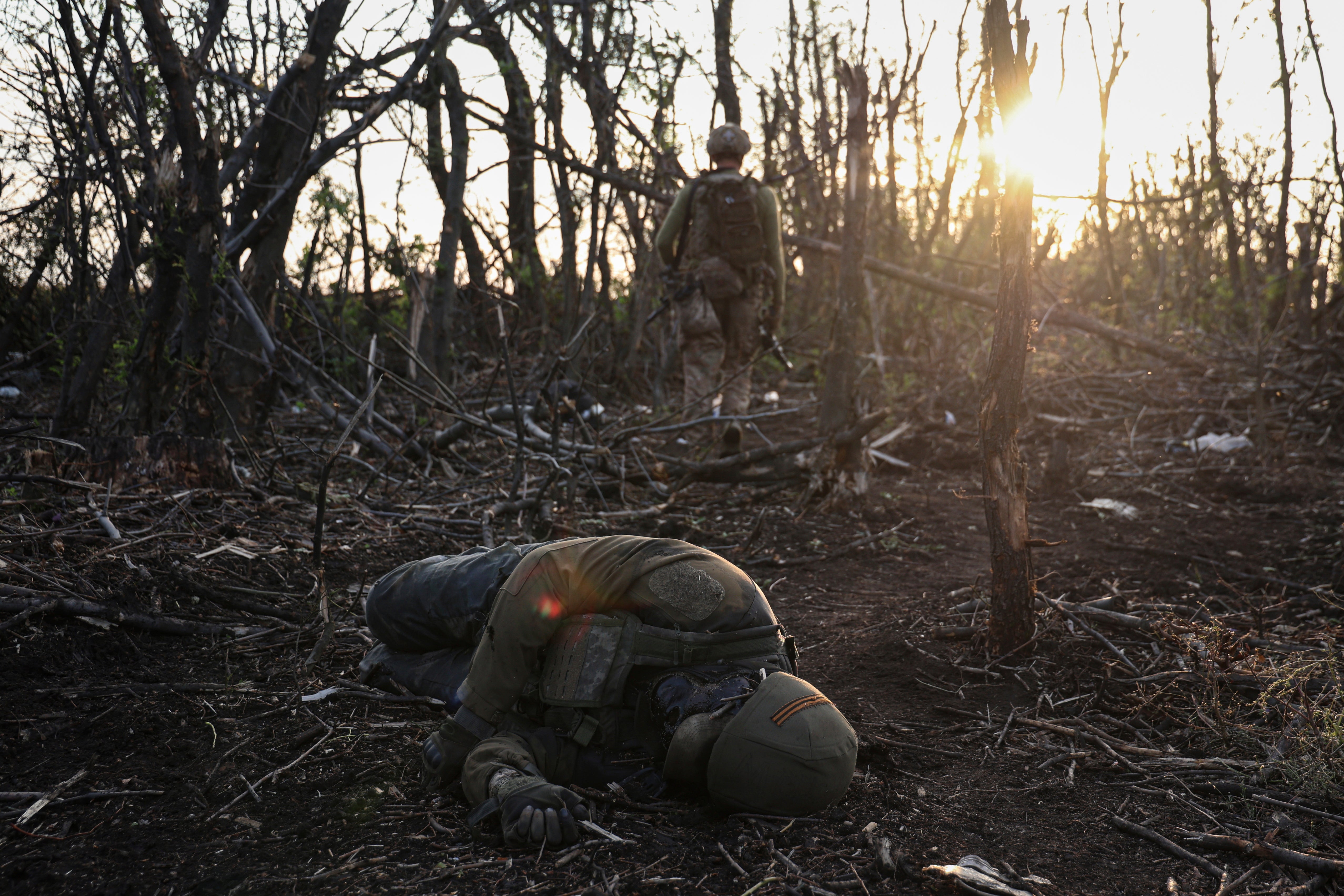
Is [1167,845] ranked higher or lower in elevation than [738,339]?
lower

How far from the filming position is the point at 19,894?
1808 mm

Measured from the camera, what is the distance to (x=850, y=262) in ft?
19.9

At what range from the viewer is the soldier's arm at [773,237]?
6.88 metres

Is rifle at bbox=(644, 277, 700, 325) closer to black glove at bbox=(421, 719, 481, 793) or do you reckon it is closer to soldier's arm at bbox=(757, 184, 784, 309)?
soldier's arm at bbox=(757, 184, 784, 309)

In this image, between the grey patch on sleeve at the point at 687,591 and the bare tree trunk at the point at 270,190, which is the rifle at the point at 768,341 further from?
the grey patch on sleeve at the point at 687,591

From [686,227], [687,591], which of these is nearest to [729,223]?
[686,227]

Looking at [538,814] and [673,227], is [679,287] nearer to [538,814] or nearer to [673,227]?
[673,227]

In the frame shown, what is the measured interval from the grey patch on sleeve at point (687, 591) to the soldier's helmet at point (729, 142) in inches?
199

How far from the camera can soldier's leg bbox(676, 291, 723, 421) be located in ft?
23.2

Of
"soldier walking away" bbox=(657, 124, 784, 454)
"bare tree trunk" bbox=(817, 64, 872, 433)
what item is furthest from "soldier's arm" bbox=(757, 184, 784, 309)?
"bare tree trunk" bbox=(817, 64, 872, 433)

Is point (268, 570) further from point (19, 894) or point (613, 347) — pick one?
point (613, 347)

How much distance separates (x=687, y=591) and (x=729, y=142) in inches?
203

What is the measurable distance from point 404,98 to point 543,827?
20.7ft

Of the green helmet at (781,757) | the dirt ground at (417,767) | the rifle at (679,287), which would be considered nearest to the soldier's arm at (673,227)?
the rifle at (679,287)
